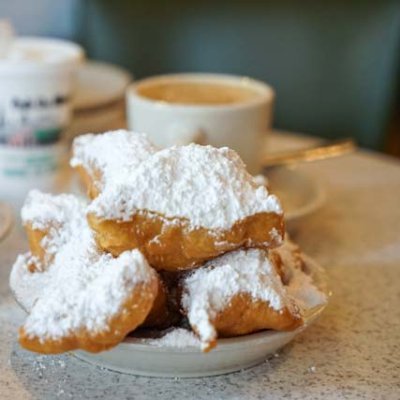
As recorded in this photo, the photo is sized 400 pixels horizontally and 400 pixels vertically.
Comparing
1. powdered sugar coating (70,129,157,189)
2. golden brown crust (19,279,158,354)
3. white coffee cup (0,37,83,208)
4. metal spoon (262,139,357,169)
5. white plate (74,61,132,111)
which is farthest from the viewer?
white plate (74,61,132,111)

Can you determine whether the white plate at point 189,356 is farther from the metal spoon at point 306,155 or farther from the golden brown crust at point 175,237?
the metal spoon at point 306,155

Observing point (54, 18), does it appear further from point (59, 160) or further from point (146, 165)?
point (146, 165)

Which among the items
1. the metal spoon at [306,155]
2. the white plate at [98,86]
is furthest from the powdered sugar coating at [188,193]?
the white plate at [98,86]

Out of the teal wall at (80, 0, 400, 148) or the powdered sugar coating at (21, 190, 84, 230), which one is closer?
the powdered sugar coating at (21, 190, 84, 230)

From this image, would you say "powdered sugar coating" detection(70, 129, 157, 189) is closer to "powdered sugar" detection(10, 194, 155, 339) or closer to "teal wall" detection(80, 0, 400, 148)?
"powdered sugar" detection(10, 194, 155, 339)

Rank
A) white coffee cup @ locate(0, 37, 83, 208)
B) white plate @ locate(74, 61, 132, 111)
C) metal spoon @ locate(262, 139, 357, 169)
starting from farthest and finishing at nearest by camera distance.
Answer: white plate @ locate(74, 61, 132, 111)
metal spoon @ locate(262, 139, 357, 169)
white coffee cup @ locate(0, 37, 83, 208)

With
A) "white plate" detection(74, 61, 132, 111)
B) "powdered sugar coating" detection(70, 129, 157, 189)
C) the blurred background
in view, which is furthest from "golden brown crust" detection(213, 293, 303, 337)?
the blurred background

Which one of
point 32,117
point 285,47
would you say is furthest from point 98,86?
point 285,47
